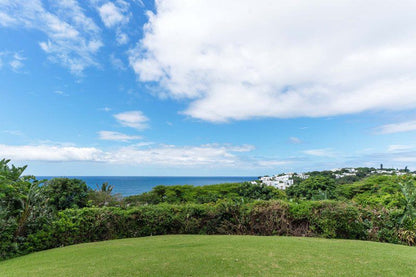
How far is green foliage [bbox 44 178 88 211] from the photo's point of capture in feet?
38.8

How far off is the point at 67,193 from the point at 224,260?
11028 mm

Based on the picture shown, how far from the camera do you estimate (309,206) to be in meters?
7.04

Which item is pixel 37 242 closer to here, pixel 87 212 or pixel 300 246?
pixel 87 212

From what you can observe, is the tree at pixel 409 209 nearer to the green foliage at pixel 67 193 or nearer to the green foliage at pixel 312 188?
the green foliage at pixel 312 188

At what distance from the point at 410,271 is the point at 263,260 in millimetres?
2291

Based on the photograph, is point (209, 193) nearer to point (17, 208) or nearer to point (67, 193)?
point (67, 193)

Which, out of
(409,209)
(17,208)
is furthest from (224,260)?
(409,209)

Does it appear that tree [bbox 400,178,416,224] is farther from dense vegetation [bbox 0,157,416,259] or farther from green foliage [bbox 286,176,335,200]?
green foliage [bbox 286,176,335,200]

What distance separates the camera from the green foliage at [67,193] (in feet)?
38.8

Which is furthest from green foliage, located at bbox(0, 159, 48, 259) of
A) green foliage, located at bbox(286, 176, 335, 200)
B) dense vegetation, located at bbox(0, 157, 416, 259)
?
green foliage, located at bbox(286, 176, 335, 200)

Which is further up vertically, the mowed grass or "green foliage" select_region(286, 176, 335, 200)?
"green foliage" select_region(286, 176, 335, 200)

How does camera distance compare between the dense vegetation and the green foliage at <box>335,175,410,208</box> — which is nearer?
the dense vegetation

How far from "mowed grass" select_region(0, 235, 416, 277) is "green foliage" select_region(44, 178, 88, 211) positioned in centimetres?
723

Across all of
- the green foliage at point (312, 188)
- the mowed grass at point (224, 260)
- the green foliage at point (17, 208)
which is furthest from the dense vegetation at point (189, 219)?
the green foliage at point (312, 188)
